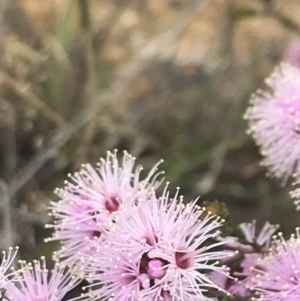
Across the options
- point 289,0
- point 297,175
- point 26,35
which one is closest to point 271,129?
point 297,175

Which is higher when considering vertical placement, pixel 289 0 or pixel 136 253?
pixel 289 0

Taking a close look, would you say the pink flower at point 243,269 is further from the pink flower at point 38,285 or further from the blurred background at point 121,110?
the blurred background at point 121,110

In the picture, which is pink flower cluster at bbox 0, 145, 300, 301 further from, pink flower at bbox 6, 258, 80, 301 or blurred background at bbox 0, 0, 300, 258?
blurred background at bbox 0, 0, 300, 258

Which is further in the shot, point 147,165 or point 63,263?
point 147,165

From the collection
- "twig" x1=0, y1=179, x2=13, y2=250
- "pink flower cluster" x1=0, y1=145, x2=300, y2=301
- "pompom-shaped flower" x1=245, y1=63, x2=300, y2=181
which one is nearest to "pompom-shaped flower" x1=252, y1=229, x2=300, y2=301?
"pink flower cluster" x1=0, y1=145, x2=300, y2=301

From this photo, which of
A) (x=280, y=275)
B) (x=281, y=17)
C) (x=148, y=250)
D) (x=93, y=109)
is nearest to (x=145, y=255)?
(x=148, y=250)

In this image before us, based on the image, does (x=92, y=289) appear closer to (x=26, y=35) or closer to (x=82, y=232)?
(x=82, y=232)

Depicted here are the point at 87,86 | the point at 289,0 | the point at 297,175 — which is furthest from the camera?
the point at 289,0
